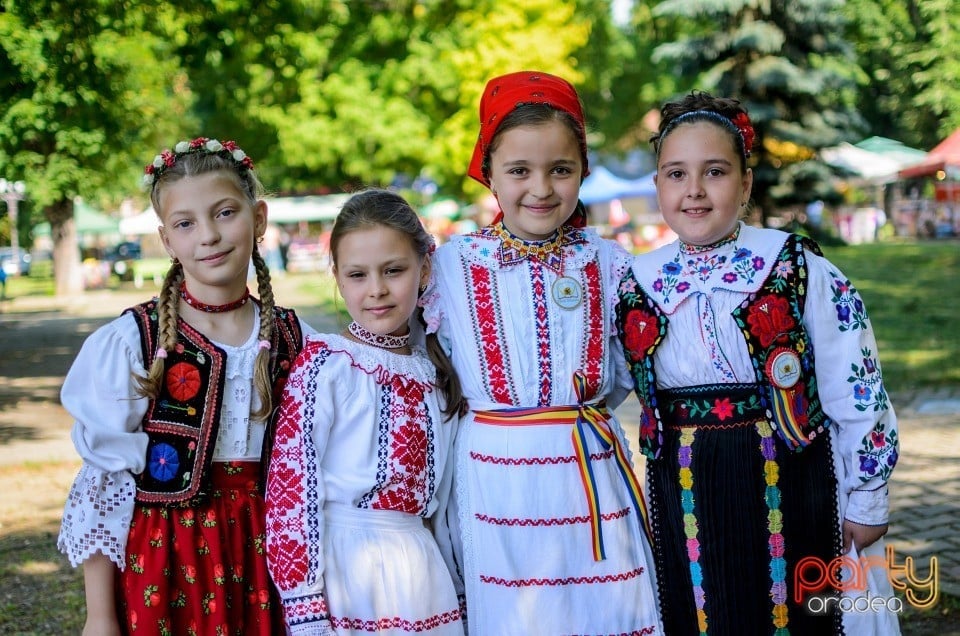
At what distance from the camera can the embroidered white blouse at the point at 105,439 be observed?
235cm

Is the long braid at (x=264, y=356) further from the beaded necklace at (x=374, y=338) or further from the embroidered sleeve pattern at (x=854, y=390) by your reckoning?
the embroidered sleeve pattern at (x=854, y=390)

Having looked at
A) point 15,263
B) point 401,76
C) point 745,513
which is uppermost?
point 401,76

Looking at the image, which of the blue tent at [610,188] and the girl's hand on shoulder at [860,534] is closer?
the girl's hand on shoulder at [860,534]

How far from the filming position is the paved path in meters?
4.83

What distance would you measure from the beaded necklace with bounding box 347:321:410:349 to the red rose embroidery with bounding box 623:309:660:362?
0.63m

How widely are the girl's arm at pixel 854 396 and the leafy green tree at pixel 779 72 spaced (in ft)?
45.8

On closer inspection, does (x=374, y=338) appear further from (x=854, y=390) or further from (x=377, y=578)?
(x=854, y=390)

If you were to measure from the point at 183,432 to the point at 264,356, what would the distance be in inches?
11.0

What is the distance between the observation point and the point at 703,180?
8.54ft

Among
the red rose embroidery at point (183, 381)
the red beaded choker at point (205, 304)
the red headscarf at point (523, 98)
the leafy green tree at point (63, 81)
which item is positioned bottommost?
the red rose embroidery at point (183, 381)

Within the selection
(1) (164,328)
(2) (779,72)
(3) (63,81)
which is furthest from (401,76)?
(1) (164,328)

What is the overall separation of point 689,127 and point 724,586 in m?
1.23

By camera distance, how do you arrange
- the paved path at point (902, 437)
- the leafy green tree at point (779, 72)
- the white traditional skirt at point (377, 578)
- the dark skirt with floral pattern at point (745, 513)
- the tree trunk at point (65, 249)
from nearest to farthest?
the white traditional skirt at point (377, 578) → the dark skirt with floral pattern at point (745, 513) → the paved path at point (902, 437) → the leafy green tree at point (779, 72) → the tree trunk at point (65, 249)


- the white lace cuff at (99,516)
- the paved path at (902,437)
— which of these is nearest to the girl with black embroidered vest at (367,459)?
the white lace cuff at (99,516)
